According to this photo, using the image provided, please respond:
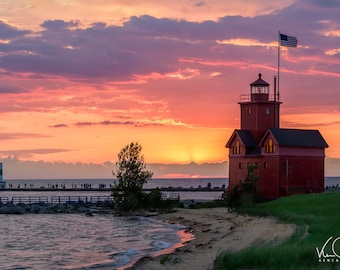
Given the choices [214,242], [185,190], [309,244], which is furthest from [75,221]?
[185,190]

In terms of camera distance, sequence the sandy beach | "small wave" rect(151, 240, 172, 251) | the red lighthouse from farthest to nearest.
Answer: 1. the red lighthouse
2. "small wave" rect(151, 240, 172, 251)
3. the sandy beach

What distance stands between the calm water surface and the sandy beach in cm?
168

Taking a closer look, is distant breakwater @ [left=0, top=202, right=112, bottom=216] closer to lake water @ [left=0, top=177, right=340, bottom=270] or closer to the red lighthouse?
lake water @ [left=0, top=177, right=340, bottom=270]

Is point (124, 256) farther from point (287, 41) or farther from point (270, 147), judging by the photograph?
point (287, 41)

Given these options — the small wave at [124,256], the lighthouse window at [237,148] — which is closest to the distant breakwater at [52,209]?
the lighthouse window at [237,148]

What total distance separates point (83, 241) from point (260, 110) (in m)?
26.9

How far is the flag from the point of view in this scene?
6106 cm

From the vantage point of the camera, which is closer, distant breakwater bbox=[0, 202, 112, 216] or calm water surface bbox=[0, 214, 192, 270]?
calm water surface bbox=[0, 214, 192, 270]

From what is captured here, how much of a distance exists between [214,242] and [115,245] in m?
7.91

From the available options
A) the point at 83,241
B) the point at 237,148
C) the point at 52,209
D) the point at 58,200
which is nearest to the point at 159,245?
the point at 83,241

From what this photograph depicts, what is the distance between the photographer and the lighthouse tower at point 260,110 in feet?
210

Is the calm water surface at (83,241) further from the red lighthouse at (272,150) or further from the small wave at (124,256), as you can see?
the red lighthouse at (272,150)

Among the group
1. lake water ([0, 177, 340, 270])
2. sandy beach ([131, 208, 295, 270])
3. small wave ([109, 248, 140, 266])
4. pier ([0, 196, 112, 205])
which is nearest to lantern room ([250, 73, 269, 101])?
sandy beach ([131, 208, 295, 270])

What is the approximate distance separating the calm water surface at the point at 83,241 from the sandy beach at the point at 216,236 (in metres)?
1.68
